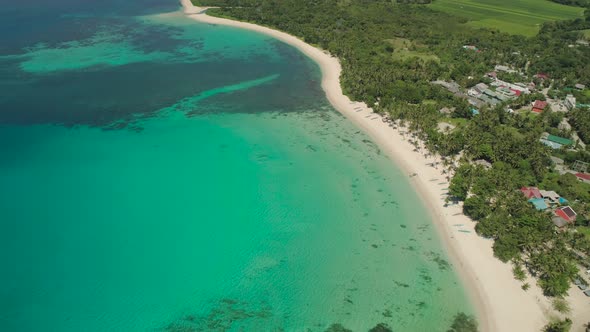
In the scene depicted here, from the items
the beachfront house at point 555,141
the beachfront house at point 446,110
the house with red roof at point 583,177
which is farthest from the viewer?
the beachfront house at point 446,110

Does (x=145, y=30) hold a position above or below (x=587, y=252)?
above

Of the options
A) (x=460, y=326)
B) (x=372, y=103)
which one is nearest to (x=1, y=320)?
(x=460, y=326)

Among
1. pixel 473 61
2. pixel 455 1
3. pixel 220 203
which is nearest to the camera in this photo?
pixel 220 203

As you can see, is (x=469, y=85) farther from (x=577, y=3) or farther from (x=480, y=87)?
(x=577, y=3)

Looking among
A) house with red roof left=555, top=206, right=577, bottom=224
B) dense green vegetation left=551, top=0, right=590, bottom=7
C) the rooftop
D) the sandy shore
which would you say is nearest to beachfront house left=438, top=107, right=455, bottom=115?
the sandy shore

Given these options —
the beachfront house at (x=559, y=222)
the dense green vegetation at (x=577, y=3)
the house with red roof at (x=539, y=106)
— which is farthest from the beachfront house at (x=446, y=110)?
the dense green vegetation at (x=577, y=3)

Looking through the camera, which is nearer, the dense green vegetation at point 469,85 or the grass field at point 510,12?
the dense green vegetation at point 469,85

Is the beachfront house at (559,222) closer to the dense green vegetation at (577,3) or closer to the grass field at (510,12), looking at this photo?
the grass field at (510,12)

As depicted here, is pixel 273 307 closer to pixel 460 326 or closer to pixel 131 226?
pixel 460 326

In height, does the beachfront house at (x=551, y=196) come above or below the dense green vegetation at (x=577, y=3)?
below
